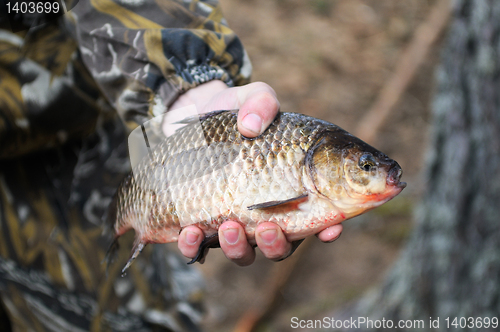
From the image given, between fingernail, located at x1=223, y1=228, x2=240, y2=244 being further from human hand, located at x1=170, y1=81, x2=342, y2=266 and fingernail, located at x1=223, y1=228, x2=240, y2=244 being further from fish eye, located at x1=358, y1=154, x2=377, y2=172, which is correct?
fish eye, located at x1=358, y1=154, x2=377, y2=172

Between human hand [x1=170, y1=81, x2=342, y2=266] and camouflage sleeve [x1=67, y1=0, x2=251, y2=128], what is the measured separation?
0.21 ft

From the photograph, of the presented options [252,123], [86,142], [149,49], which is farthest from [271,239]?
[86,142]

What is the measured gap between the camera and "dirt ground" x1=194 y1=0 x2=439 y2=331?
3.34 meters

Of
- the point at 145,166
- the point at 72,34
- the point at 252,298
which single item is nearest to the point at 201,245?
the point at 145,166

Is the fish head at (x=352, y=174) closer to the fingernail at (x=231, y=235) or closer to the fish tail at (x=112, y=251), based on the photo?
the fingernail at (x=231, y=235)

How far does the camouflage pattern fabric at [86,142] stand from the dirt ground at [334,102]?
1.79 meters

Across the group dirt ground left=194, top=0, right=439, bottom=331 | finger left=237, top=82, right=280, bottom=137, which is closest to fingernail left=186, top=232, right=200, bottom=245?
finger left=237, top=82, right=280, bottom=137

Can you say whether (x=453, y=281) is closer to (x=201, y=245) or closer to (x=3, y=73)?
(x=201, y=245)

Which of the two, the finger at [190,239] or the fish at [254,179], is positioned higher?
the fish at [254,179]

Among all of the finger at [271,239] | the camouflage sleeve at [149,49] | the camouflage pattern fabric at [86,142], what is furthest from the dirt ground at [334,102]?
the camouflage sleeve at [149,49]

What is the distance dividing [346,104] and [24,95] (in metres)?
3.69

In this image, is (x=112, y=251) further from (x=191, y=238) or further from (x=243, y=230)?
(x=243, y=230)

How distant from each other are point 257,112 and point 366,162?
0.91 feet

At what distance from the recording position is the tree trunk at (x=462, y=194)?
1.91 m
